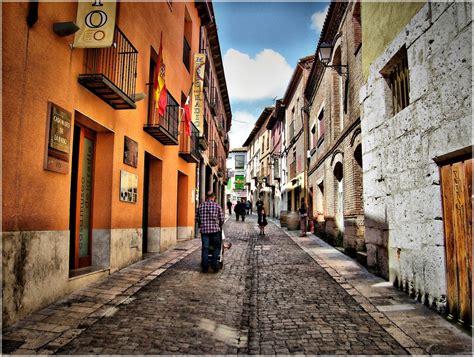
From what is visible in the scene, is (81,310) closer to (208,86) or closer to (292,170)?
(208,86)

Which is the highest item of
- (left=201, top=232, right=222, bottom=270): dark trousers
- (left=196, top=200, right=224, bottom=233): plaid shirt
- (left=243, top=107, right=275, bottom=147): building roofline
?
(left=243, top=107, right=275, bottom=147): building roofline

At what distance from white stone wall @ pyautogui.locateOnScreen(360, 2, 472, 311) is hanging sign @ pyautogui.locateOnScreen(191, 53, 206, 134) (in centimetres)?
811

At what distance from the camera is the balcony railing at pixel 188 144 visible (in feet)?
41.3

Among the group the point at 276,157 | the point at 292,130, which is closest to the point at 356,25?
the point at 292,130

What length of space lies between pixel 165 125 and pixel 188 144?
3.24 metres

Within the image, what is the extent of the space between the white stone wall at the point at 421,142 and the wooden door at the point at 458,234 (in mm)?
152

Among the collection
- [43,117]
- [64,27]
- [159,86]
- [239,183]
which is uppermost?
[239,183]

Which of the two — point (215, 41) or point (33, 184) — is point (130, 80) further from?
point (215, 41)

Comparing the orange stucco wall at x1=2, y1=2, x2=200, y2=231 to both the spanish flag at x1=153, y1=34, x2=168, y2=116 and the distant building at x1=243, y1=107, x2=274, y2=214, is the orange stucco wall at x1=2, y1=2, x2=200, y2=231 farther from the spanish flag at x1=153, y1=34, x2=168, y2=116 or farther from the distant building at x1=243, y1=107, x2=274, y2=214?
the distant building at x1=243, y1=107, x2=274, y2=214

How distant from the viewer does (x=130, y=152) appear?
7.99 m

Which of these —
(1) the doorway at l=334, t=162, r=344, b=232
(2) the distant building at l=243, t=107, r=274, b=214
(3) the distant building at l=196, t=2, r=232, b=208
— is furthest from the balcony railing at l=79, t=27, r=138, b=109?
(2) the distant building at l=243, t=107, r=274, b=214

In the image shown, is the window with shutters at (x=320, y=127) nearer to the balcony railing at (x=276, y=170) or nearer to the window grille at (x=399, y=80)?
the window grille at (x=399, y=80)

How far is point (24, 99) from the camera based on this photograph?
178 inches

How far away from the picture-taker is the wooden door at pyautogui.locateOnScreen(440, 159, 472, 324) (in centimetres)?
437
